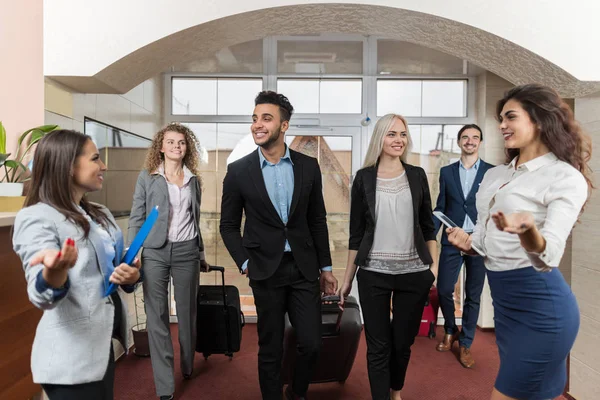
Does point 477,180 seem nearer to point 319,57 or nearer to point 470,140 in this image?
point 470,140

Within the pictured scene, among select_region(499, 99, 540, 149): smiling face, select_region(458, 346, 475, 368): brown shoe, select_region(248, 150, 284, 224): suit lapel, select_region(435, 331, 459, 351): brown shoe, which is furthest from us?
select_region(435, 331, 459, 351): brown shoe

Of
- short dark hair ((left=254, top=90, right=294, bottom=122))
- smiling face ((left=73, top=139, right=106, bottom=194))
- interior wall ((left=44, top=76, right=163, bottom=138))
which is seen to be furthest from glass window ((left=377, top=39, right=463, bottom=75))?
smiling face ((left=73, top=139, right=106, bottom=194))

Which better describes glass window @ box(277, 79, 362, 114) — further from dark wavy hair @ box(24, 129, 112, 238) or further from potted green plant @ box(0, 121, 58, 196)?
dark wavy hair @ box(24, 129, 112, 238)

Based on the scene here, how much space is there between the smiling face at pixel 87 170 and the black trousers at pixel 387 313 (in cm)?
150

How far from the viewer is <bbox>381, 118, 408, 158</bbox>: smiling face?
100 inches

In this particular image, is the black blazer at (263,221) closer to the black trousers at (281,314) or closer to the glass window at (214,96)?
the black trousers at (281,314)

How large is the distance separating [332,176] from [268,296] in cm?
255

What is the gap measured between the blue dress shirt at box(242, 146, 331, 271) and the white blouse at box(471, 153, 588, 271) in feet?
3.13

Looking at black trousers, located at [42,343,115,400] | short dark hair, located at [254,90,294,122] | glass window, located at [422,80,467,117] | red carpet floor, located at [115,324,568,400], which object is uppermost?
glass window, located at [422,80,467,117]

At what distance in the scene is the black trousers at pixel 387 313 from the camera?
2.51 meters

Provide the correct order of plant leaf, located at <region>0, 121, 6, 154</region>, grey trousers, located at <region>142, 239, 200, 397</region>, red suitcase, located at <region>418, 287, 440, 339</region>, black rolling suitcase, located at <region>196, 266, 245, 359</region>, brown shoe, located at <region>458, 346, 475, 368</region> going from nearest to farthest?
plant leaf, located at <region>0, 121, 6, 154</region>, grey trousers, located at <region>142, 239, 200, 397</region>, black rolling suitcase, located at <region>196, 266, 245, 359</region>, brown shoe, located at <region>458, 346, 475, 368</region>, red suitcase, located at <region>418, 287, 440, 339</region>

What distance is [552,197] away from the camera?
1.55m

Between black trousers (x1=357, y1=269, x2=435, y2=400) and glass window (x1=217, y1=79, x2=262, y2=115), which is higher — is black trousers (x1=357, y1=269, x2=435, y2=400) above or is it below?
below

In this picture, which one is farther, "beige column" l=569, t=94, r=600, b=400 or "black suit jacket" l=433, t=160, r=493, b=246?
"black suit jacket" l=433, t=160, r=493, b=246
